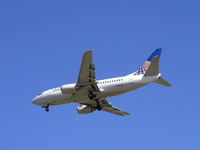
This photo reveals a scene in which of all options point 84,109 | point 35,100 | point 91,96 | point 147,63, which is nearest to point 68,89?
point 91,96

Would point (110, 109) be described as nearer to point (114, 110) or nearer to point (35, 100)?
point (114, 110)

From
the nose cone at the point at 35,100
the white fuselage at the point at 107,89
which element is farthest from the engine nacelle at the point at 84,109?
the nose cone at the point at 35,100

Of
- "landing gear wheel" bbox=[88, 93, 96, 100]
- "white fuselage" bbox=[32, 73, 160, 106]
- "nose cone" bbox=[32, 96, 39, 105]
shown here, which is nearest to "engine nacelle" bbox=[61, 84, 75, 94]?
"white fuselage" bbox=[32, 73, 160, 106]

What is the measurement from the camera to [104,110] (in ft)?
218

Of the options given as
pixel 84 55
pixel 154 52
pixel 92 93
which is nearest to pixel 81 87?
pixel 92 93

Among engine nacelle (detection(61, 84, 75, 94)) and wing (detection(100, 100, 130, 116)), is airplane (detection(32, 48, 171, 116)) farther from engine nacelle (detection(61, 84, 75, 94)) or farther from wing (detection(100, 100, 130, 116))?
wing (detection(100, 100, 130, 116))

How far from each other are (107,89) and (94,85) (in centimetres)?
196

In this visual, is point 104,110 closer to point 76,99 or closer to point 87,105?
point 87,105

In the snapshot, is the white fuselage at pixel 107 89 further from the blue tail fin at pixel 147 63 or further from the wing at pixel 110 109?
the wing at pixel 110 109

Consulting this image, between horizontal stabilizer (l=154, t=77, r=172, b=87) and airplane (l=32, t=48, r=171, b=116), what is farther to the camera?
horizontal stabilizer (l=154, t=77, r=172, b=87)

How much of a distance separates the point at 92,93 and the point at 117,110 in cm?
1001

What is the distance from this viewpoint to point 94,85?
55969mm

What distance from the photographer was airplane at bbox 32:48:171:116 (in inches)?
2107

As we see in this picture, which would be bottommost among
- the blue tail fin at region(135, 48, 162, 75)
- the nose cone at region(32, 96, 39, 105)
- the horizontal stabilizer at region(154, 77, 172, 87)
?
the horizontal stabilizer at region(154, 77, 172, 87)
